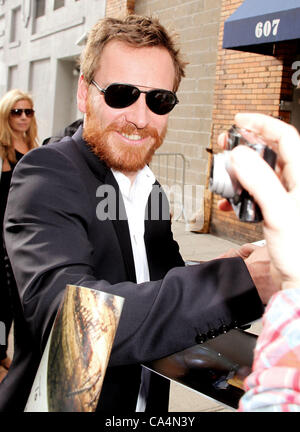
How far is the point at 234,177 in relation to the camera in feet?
2.59

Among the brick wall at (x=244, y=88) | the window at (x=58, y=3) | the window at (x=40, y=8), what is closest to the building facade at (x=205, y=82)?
the brick wall at (x=244, y=88)

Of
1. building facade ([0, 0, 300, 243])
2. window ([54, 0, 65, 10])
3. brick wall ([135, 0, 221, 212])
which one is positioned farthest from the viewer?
window ([54, 0, 65, 10])

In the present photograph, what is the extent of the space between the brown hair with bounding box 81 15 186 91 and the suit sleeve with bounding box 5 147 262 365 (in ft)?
2.00

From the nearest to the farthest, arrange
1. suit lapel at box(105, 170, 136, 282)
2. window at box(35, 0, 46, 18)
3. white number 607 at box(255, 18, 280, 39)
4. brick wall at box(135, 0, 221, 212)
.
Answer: suit lapel at box(105, 170, 136, 282), white number 607 at box(255, 18, 280, 39), brick wall at box(135, 0, 221, 212), window at box(35, 0, 46, 18)

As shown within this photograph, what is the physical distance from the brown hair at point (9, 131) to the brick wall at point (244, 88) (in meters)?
3.62

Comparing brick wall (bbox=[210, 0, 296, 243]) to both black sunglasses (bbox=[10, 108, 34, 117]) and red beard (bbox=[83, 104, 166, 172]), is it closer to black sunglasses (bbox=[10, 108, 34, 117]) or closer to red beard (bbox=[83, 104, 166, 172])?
black sunglasses (bbox=[10, 108, 34, 117])

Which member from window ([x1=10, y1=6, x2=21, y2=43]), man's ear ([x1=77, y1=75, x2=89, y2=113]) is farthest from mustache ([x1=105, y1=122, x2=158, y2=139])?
window ([x1=10, y1=6, x2=21, y2=43])

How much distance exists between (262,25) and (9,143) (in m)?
4.16

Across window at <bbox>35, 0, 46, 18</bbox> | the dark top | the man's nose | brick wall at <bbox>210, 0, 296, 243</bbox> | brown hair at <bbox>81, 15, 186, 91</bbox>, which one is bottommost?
the dark top

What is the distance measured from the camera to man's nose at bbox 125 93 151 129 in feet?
5.31

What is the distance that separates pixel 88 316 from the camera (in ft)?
2.84

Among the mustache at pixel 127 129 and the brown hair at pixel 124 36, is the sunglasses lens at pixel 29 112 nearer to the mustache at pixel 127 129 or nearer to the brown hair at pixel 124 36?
the brown hair at pixel 124 36
